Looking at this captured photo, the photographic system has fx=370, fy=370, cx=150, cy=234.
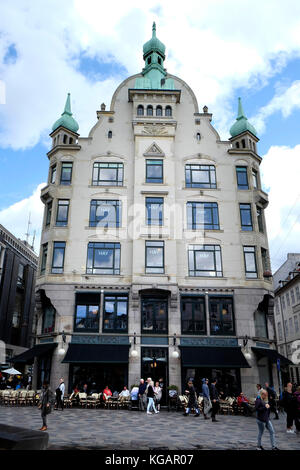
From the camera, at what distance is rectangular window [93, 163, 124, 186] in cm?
3022

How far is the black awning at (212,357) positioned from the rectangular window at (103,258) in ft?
25.5

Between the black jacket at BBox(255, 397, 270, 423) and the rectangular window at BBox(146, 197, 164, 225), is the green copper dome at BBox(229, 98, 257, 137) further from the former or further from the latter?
the black jacket at BBox(255, 397, 270, 423)

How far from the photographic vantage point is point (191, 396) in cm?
2064

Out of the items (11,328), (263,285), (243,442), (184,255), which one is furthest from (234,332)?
(11,328)

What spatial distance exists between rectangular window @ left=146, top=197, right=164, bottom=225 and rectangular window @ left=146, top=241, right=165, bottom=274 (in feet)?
5.68

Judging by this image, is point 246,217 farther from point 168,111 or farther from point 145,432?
point 145,432

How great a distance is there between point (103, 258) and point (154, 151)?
9.83 m

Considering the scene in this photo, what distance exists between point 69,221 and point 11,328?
1034 inches

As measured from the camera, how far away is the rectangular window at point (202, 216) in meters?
29.2

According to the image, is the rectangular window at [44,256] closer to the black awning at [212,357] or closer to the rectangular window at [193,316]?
the rectangular window at [193,316]

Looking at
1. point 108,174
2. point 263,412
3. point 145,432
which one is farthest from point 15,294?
point 263,412

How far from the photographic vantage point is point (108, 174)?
3050 cm

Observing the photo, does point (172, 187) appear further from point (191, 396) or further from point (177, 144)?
point (191, 396)

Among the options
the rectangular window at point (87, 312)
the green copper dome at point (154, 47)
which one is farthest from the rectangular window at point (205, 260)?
the green copper dome at point (154, 47)
